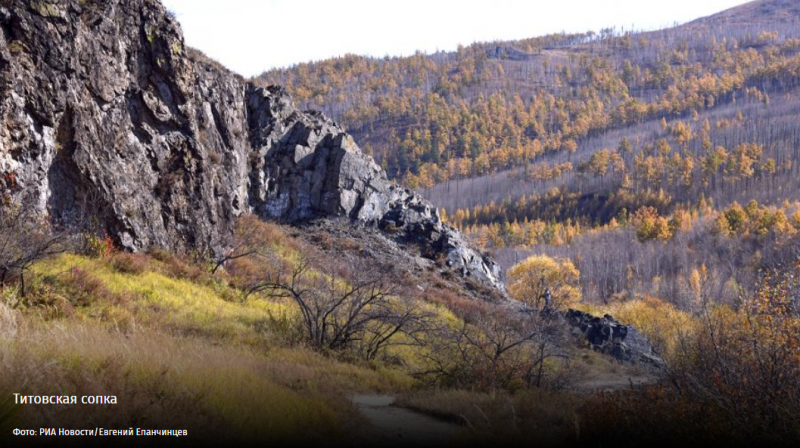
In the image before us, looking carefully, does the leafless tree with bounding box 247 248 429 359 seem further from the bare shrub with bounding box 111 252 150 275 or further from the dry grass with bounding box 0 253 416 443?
the bare shrub with bounding box 111 252 150 275

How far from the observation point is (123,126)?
63.0ft

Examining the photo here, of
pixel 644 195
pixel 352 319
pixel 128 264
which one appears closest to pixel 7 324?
pixel 352 319

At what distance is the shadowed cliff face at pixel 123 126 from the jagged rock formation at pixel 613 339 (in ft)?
64.4

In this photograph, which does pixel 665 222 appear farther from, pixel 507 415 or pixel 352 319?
pixel 507 415

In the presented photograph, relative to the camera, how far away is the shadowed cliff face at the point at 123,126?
15.6 metres

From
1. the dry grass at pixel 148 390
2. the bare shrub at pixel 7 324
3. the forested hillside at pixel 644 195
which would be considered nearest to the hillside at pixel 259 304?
the dry grass at pixel 148 390

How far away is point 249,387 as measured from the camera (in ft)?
22.5

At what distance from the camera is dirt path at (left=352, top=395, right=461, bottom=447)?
23.5 ft

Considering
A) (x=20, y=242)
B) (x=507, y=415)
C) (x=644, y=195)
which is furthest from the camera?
(x=644, y=195)

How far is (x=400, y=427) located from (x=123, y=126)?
15875mm

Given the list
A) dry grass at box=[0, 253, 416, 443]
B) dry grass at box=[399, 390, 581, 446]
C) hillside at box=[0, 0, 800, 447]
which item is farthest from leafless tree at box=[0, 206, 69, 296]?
dry grass at box=[399, 390, 581, 446]

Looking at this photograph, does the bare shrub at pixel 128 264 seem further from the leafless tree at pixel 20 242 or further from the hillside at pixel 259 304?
the leafless tree at pixel 20 242

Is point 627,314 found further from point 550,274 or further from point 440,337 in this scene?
point 440,337

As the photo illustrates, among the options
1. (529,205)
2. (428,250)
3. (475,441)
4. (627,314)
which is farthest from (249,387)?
(529,205)
